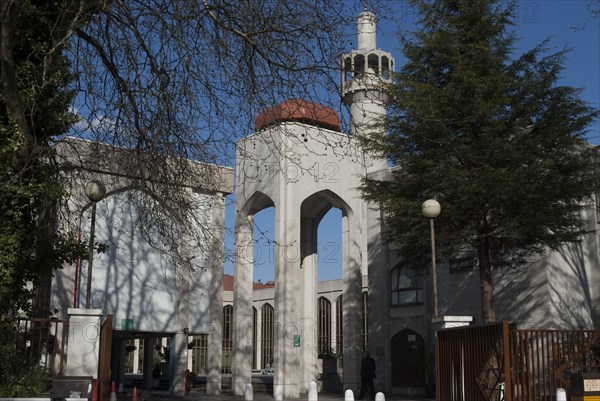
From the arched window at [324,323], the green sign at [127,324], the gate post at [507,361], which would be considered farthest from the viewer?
the arched window at [324,323]

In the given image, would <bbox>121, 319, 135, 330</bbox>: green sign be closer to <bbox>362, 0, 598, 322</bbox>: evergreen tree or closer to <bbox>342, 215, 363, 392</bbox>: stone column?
<bbox>342, 215, 363, 392</bbox>: stone column

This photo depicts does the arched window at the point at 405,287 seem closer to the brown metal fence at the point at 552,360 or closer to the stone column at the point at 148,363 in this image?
the stone column at the point at 148,363

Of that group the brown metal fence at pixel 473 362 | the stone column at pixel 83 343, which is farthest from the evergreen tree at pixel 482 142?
the stone column at pixel 83 343

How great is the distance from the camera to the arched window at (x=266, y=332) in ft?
211

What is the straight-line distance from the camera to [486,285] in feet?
66.9

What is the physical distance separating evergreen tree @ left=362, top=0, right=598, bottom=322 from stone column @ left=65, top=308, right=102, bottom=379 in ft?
35.8

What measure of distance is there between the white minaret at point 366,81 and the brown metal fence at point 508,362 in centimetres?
408

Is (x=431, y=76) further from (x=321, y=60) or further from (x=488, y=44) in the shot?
(x=321, y=60)

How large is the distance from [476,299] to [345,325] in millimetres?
7126

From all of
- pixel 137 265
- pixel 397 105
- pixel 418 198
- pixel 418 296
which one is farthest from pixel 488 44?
pixel 137 265

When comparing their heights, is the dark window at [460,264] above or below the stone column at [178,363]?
above

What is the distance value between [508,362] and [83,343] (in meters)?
6.97

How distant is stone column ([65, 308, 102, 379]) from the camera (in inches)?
472

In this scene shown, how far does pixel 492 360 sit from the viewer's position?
12.3 m
